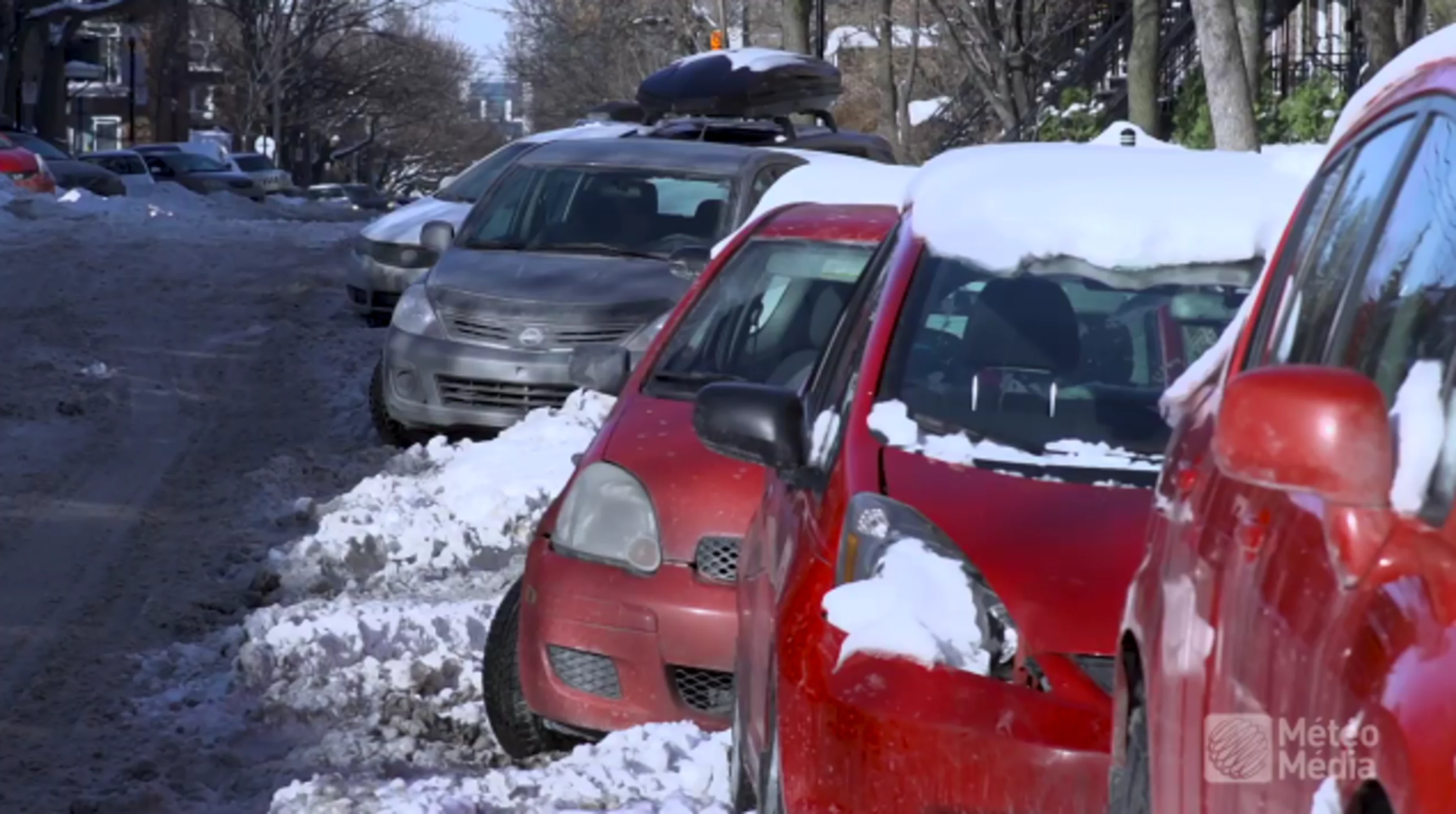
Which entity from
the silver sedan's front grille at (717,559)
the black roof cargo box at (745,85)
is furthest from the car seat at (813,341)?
the black roof cargo box at (745,85)


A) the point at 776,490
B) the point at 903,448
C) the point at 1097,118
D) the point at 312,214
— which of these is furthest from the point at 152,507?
the point at 312,214

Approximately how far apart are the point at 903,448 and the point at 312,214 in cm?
3632

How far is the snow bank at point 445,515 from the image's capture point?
31.3 feet

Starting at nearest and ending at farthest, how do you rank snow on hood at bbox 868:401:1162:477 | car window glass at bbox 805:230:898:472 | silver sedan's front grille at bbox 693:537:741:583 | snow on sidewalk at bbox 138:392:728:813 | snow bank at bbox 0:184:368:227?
snow on hood at bbox 868:401:1162:477 < car window glass at bbox 805:230:898:472 < snow on sidewalk at bbox 138:392:728:813 < silver sedan's front grille at bbox 693:537:741:583 < snow bank at bbox 0:184:368:227

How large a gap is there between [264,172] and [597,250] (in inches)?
1693

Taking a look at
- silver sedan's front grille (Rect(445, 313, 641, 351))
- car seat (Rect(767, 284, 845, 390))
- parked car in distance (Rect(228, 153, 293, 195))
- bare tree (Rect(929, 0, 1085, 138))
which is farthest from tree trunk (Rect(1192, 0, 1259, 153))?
parked car in distance (Rect(228, 153, 293, 195))

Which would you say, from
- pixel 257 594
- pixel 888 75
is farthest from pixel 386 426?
pixel 888 75

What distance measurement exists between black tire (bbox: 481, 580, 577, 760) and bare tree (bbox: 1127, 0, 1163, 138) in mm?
16775

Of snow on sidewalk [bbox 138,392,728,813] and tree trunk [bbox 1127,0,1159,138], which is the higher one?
→ tree trunk [bbox 1127,0,1159,138]

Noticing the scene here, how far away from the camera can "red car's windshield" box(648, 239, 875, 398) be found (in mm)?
7836

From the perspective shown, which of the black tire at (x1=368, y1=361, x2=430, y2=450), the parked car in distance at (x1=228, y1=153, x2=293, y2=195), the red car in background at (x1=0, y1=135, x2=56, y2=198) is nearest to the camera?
the black tire at (x1=368, y1=361, x2=430, y2=450)

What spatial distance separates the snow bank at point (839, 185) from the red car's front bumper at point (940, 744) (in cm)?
408

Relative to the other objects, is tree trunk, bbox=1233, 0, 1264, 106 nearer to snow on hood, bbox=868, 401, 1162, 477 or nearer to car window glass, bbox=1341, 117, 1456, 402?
snow on hood, bbox=868, 401, 1162, 477

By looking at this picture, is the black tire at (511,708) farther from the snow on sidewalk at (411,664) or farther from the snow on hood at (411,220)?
the snow on hood at (411,220)
